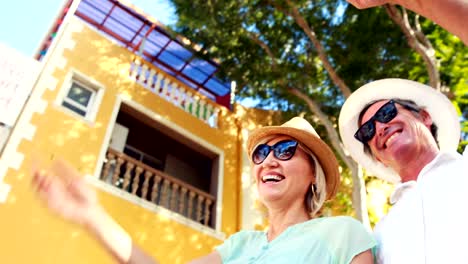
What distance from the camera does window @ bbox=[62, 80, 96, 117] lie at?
7.81m

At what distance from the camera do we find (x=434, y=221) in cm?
139

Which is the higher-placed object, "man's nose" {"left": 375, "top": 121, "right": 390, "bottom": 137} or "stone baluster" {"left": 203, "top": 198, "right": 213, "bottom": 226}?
"stone baluster" {"left": 203, "top": 198, "right": 213, "bottom": 226}

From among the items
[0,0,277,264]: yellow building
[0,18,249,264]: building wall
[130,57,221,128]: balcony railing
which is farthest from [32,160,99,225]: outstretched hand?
[130,57,221,128]: balcony railing

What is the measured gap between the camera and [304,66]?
8.62m

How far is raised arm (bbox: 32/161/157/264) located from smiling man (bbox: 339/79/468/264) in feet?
3.53

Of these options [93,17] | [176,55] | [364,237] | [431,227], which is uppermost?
[93,17]

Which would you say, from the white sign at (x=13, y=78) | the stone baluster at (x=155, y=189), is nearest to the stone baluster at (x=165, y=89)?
the stone baluster at (x=155, y=189)

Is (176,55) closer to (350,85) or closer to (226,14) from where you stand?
(226,14)

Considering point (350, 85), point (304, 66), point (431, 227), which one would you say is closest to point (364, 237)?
point (431, 227)

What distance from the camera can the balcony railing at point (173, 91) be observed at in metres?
9.42

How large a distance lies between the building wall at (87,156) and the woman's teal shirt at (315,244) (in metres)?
3.46

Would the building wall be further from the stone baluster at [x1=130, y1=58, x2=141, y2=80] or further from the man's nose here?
the man's nose

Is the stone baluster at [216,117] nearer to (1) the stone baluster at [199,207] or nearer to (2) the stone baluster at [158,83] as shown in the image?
(2) the stone baluster at [158,83]

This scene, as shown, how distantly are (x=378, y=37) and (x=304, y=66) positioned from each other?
150 centimetres
